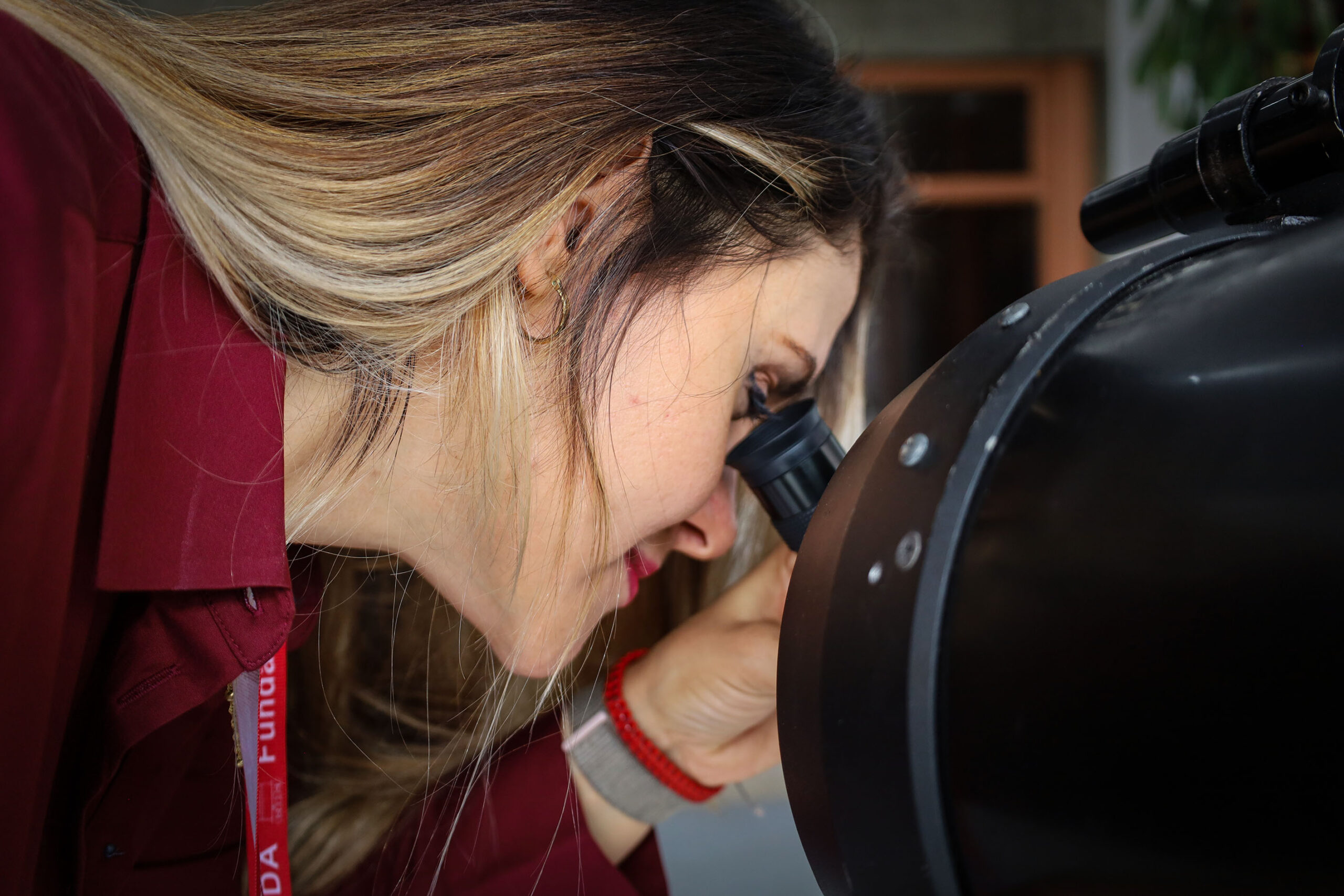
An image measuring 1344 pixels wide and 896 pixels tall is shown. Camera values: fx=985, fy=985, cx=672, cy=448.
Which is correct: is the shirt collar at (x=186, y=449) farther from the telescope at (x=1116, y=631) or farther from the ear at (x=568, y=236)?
the telescope at (x=1116, y=631)

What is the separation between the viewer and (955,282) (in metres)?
3.19

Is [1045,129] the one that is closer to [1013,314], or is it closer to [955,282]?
[955,282]

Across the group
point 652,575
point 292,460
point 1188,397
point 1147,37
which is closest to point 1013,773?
point 1188,397

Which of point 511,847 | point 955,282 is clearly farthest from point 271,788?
point 955,282

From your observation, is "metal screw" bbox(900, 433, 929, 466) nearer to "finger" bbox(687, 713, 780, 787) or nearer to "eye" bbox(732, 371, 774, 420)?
"eye" bbox(732, 371, 774, 420)

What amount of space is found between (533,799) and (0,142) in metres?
0.68

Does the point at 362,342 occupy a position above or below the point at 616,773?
above

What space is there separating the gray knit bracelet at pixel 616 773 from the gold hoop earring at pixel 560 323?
0.43m

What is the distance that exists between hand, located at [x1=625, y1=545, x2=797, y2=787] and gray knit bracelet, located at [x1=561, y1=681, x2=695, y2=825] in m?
0.03

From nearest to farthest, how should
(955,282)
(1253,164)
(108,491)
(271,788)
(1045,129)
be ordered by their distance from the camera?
1. (1253,164)
2. (108,491)
3. (271,788)
4. (1045,129)
5. (955,282)

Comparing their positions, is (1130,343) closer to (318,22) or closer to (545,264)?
(545,264)

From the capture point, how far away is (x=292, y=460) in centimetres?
71

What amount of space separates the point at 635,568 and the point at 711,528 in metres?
0.08

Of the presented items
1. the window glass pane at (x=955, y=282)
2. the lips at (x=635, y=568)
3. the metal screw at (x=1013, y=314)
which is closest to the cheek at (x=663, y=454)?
the lips at (x=635, y=568)
